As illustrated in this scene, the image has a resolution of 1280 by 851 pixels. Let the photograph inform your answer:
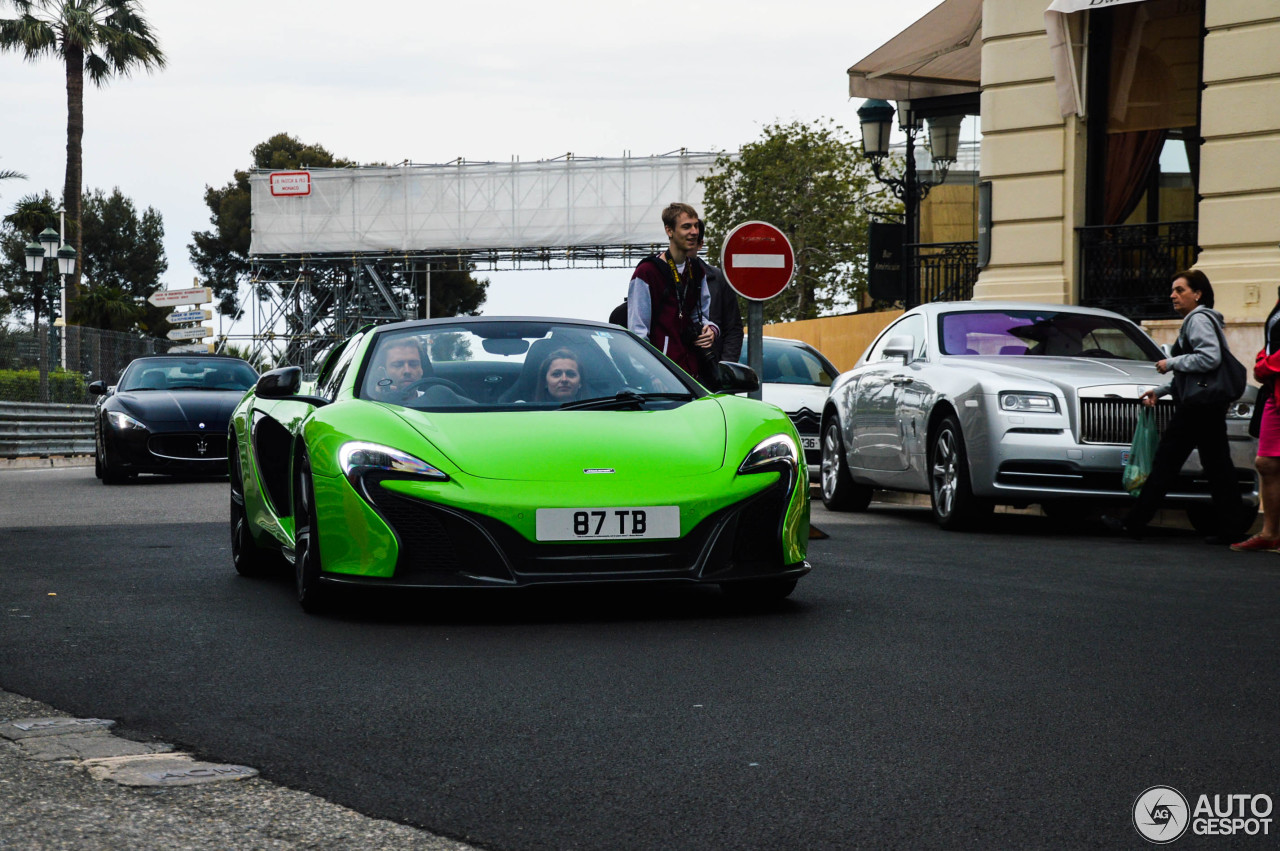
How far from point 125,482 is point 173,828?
1513cm

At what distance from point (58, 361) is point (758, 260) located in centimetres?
1939

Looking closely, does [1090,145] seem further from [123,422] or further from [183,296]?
[183,296]

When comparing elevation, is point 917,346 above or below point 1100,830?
above

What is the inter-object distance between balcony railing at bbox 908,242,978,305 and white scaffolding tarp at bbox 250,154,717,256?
36597 mm

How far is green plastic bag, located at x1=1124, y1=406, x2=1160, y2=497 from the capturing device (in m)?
10.4

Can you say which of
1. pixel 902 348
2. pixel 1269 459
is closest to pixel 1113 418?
pixel 1269 459

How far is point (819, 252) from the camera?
43.2 metres

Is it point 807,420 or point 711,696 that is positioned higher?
point 807,420

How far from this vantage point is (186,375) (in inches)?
750

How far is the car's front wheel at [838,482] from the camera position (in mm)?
13367

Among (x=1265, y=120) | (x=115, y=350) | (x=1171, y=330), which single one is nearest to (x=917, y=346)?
(x=1171, y=330)

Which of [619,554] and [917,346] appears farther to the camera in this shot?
[917,346]

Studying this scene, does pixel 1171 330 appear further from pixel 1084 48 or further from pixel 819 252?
pixel 819 252

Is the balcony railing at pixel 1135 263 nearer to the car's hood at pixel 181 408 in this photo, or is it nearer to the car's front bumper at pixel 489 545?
the car's hood at pixel 181 408
